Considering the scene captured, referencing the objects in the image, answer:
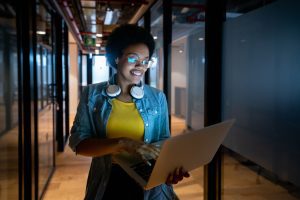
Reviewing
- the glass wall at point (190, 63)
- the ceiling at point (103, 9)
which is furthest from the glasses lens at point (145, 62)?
the ceiling at point (103, 9)

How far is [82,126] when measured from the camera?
124 cm

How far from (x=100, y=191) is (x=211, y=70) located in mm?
1401

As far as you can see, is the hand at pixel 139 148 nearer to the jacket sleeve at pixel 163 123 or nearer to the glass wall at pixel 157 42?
the jacket sleeve at pixel 163 123

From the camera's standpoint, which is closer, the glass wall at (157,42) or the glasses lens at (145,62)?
the glasses lens at (145,62)

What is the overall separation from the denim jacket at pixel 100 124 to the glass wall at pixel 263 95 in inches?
25.4

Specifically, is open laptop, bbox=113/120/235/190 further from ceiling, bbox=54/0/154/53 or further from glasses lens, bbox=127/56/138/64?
ceiling, bbox=54/0/154/53

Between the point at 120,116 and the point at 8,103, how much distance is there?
1096 millimetres

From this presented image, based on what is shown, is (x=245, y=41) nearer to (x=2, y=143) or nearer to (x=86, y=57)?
(x=2, y=143)

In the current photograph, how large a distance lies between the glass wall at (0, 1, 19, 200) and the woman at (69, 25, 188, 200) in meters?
0.82

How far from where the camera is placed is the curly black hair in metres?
1.31

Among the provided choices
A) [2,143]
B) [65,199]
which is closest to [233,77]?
[2,143]

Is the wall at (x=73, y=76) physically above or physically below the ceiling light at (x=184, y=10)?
below

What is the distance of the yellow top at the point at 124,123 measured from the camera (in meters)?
1.25

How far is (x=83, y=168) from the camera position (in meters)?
4.25
